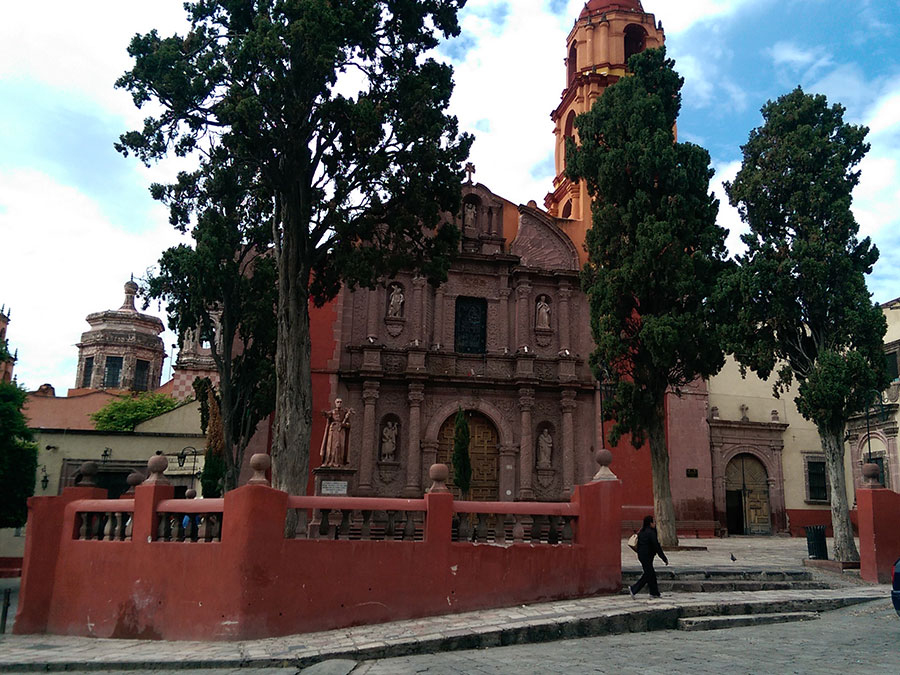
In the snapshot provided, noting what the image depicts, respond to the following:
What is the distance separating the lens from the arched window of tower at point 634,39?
2828cm

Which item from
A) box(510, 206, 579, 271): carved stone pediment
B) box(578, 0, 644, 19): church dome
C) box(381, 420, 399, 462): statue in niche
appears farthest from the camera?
box(578, 0, 644, 19): church dome

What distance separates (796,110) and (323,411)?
14.1 metres

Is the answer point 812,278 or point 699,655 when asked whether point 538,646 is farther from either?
point 812,278

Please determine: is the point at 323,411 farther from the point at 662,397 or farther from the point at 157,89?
the point at 157,89

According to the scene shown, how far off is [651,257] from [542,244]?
7011mm

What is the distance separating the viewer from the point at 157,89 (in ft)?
40.8

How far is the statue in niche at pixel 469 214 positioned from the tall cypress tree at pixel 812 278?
9.89 metres

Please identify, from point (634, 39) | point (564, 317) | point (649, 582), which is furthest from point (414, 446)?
point (634, 39)

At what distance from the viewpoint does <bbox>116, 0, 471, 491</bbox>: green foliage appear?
477 inches

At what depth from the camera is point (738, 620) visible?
9539mm

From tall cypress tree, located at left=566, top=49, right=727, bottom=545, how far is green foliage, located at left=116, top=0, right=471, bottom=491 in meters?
6.30

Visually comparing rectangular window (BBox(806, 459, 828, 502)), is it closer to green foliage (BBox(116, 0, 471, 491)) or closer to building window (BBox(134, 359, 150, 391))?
green foliage (BBox(116, 0, 471, 491))

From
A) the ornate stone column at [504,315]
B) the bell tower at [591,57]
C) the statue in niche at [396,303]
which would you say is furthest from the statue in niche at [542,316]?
the statue in niche at [396,303]

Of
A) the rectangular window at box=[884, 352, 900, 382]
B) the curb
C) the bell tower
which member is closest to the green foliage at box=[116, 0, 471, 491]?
the curb
